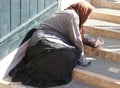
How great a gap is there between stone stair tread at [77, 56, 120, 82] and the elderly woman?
11cm

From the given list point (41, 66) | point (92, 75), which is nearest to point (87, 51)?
point (92, 75)

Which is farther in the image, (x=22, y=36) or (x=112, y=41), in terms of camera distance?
(x=112, y=41)

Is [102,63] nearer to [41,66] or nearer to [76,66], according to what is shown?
[76,66]

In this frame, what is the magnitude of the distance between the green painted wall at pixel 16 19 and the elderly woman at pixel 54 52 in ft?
0.60

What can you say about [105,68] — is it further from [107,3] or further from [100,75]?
[107,3]

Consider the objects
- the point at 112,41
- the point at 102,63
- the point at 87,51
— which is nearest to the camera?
the point at 102,63

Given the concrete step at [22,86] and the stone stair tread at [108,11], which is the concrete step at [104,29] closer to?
the stone stair tread at [108,11]

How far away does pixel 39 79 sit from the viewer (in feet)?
11.6

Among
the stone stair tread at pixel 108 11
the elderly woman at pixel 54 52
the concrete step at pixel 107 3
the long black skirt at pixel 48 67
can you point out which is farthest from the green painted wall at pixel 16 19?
the concrete step at pixel 107 3

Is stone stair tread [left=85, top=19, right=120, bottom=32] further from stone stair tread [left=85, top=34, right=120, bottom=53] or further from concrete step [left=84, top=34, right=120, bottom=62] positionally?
concrete step [left=84, top=34, right=120, bottom=62]

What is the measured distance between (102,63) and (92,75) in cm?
45

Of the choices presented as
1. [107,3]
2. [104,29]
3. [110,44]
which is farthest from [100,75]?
[107,3]

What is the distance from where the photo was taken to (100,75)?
3.68 metres

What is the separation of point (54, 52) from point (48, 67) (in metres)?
0.20
